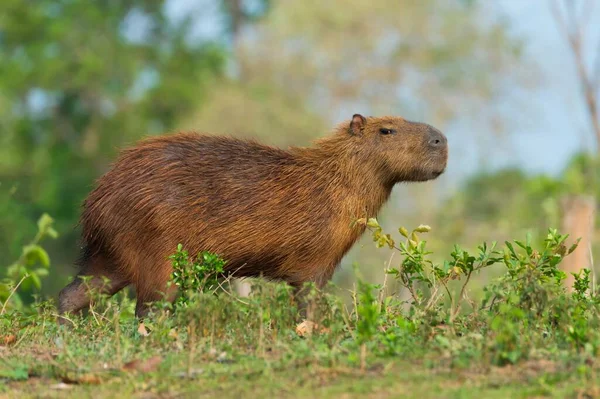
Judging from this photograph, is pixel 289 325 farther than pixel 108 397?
Yes

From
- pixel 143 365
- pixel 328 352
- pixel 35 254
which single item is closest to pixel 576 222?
pixel 328 352

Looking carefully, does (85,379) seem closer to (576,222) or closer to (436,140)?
(436,140)

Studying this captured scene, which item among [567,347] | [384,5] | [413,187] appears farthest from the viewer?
[384,5]

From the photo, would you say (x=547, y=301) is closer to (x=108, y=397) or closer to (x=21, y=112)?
(x=108, y=397)

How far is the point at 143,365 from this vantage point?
5.23 m

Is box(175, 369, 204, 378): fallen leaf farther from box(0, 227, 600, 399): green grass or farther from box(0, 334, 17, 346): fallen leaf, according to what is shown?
box(0, 334, 17, 346): fallen leaf

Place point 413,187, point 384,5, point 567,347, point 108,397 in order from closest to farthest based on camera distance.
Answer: point 108,397
point 567,347
point 413,187
point 384,5

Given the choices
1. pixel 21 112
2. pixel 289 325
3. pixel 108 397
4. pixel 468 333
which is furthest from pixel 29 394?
pixel 21 112

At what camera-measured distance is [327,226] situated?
765cm

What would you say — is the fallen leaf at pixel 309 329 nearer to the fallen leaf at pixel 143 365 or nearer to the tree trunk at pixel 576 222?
the fallen leaf at pixel 143 365

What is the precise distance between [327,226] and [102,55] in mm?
27660

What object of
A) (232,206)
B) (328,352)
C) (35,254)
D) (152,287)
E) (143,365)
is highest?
(232,206)

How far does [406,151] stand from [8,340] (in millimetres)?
3371

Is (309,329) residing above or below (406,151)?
below
